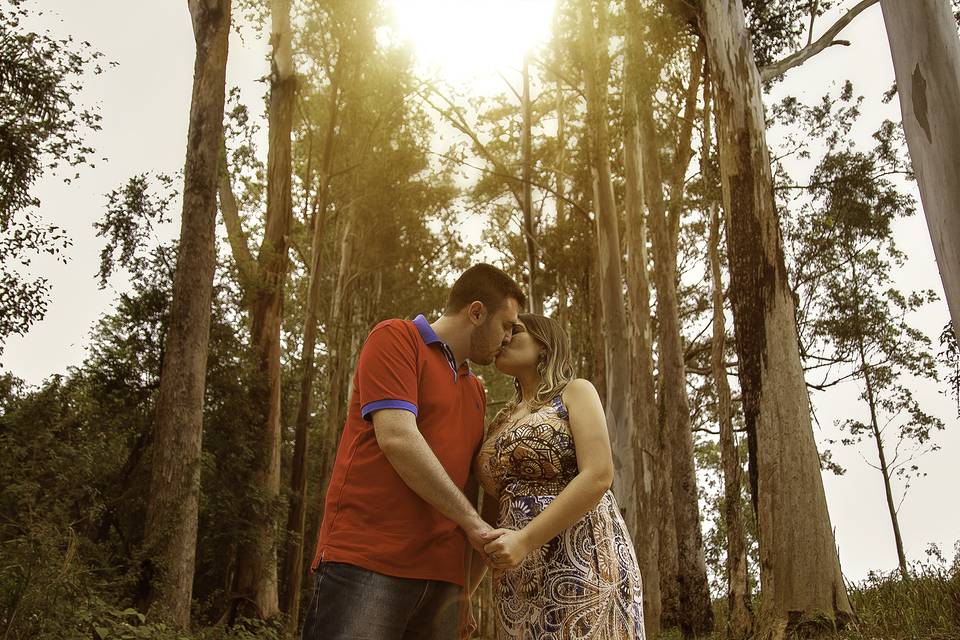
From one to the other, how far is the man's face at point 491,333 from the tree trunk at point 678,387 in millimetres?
10731

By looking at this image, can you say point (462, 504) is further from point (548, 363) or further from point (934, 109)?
point (934, 109)

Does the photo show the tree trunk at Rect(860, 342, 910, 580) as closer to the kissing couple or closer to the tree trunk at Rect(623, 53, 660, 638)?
the tree trunk at Rect(623, 53, 660, 638)

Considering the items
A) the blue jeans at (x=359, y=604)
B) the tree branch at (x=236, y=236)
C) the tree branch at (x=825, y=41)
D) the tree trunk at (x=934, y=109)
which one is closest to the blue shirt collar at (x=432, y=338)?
the blue jeans at (x=359, y=604)

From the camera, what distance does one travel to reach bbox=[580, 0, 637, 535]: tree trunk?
532 inches

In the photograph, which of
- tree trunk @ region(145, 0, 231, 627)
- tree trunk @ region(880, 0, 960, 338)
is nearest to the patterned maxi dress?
tree trunk @ region(880, 0, 960, 338)

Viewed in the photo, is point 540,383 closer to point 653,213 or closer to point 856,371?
point 653,213

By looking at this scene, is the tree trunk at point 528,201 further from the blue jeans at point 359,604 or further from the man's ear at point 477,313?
the blue jeans at point 359,604

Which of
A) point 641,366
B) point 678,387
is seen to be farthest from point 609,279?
point 678,387

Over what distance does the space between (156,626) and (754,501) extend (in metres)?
4.95

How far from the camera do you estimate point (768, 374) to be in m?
6.86

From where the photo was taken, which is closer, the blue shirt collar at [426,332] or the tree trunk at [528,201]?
the blue shirt collar at [426,332]

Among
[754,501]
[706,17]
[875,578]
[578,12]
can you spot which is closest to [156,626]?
[754,501]

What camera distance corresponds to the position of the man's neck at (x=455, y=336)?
2.64 metres

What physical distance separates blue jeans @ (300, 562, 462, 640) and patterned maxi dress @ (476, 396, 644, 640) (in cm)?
32
